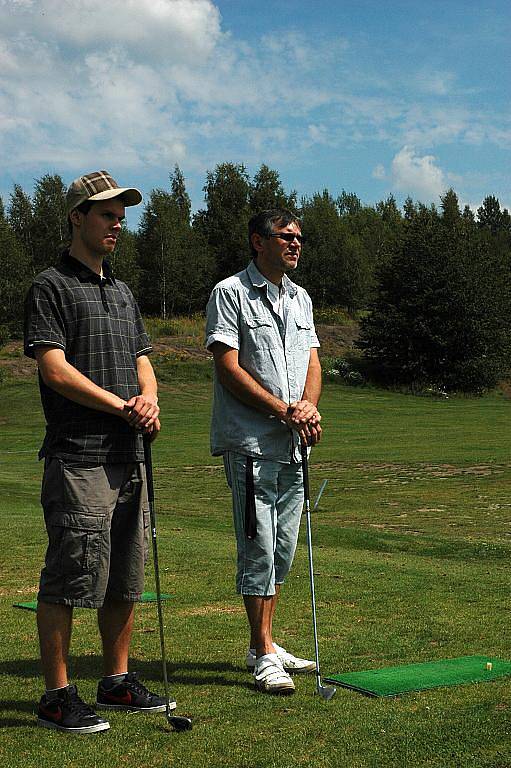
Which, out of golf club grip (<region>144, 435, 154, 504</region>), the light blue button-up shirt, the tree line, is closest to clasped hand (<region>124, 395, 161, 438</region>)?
golf club grip (<region>144, 435, 154, 504</region>)

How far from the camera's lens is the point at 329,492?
1703 centimetres

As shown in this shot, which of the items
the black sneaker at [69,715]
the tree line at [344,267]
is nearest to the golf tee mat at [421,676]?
the black sneaker at [69,715]

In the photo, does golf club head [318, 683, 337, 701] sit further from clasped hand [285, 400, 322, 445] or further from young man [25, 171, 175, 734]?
clasped hand [285, 400, 322, 445]

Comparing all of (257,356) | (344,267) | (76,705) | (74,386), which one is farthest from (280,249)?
(344,267)

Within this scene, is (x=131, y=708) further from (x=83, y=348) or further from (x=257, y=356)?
(x=257, y=356)

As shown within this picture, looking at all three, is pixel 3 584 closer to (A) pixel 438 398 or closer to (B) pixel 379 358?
(A) pixel 438 398

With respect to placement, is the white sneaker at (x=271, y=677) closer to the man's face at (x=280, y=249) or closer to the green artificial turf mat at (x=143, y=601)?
the man's face at (x=280, y=249)

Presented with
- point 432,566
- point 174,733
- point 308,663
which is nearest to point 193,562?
point 432,566

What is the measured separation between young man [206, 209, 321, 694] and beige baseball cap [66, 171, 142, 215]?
0.88m

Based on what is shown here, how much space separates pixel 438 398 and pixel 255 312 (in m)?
45.5

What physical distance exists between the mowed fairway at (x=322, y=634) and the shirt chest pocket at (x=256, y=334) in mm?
1691

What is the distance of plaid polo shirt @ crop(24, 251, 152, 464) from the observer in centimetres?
439

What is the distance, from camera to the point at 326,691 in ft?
15.2

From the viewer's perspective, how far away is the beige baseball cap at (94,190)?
4.54 m
